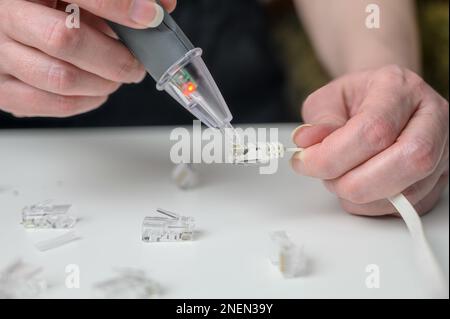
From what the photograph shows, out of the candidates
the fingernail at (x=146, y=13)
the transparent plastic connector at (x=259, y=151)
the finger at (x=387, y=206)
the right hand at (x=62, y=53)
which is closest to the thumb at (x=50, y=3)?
the right hand at (x=62, y=53)

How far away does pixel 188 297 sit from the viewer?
16.7 inches

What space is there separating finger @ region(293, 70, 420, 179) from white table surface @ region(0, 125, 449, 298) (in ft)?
0.18

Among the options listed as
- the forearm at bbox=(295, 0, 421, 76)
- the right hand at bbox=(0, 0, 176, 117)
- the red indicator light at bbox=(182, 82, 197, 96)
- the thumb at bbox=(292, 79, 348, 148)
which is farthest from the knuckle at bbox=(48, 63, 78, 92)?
the forearm at bbox=(295, 0, 421, 76)

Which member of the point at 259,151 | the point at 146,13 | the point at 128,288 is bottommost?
the point at 128,288

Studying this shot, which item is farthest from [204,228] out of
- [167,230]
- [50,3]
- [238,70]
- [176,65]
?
[238,70]

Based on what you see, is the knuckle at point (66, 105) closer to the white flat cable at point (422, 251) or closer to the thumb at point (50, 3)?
the thumb at point (50, 3)

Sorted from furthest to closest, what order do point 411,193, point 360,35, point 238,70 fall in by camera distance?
point 238,70 → point 360,35 → point 411,193

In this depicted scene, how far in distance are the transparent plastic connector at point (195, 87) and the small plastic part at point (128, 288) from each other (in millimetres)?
157

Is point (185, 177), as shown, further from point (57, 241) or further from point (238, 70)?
point (238, 70)

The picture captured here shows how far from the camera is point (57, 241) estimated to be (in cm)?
50

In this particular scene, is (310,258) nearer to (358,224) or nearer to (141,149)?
(358,224)

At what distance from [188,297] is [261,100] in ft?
1.66

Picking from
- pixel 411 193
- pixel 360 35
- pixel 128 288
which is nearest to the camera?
pixel 128 288

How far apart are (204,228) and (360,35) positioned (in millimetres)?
346
